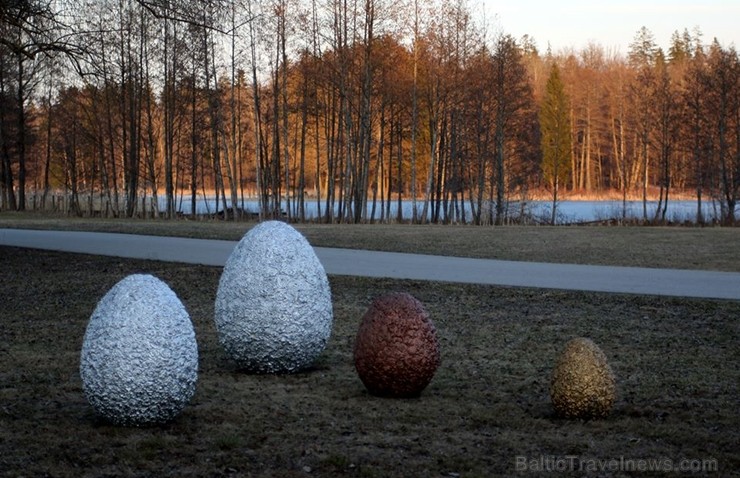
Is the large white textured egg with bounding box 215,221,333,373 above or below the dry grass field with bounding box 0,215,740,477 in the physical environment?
above

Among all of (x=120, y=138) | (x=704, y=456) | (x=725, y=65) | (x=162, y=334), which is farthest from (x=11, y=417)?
(x=120, y=138)

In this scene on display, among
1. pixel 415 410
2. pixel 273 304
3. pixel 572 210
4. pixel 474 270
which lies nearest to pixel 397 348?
pixel 415 410

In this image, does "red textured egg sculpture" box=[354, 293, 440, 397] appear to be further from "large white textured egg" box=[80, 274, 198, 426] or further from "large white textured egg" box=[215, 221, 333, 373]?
"large white textured egg" box=[80, 274, 198, 426]

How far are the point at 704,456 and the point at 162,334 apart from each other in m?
3.90

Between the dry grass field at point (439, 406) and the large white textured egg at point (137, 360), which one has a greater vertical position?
the large white textured egg at point (137, 360)

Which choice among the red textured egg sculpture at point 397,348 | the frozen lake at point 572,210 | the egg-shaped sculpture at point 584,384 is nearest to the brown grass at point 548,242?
the frozen lake at point 572,210

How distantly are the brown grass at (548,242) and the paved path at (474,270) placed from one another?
4.54ft

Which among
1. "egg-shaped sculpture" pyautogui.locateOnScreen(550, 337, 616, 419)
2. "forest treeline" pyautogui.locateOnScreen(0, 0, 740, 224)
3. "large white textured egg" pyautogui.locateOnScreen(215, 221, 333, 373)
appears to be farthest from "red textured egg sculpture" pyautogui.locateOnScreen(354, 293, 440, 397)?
"forest treeline" pyautogui.locateOnScreen(0, 0, 740, 224)

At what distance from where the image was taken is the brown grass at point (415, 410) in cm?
580

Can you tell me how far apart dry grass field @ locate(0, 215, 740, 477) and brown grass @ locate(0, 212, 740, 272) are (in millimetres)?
6184

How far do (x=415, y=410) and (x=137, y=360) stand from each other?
228 centimetres

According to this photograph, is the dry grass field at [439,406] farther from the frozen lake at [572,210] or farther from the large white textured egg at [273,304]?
the frozen lake at [572,210]

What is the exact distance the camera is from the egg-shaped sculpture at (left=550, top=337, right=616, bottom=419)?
6688mm

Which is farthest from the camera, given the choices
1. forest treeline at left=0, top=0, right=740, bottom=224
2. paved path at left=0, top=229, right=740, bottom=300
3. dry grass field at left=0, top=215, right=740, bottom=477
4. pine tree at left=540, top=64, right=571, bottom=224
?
pine tree at left=540, top=64, right=571, bottom=224
